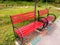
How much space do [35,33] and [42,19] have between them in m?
1.22

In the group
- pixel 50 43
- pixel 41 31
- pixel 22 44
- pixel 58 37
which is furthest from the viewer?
pixel 41 31

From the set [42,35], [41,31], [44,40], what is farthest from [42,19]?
[44,40]

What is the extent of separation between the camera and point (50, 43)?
6918 mm

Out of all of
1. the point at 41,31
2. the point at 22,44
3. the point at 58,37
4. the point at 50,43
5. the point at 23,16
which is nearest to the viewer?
the point at 22,44

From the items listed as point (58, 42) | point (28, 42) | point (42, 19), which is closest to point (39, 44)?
point (28, 42)

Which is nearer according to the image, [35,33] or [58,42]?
[58,42]

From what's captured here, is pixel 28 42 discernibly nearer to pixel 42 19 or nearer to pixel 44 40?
pixel 44 40

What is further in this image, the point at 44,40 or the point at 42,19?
the point at 42,19

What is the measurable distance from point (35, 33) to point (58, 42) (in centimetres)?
135

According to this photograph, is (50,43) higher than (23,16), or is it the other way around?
(23,16)

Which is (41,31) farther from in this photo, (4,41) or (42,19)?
(4,41)

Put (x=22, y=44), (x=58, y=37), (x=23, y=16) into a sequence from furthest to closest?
(x=58, y=37) < (x=23, y=16) < (x=22, y=44)

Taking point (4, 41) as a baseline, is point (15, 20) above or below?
above

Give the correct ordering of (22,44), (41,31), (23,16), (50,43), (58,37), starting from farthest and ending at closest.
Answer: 1. (41,31)
2. (58,37)
3. (23,16)
4. (50,43)
5. (22,44)
